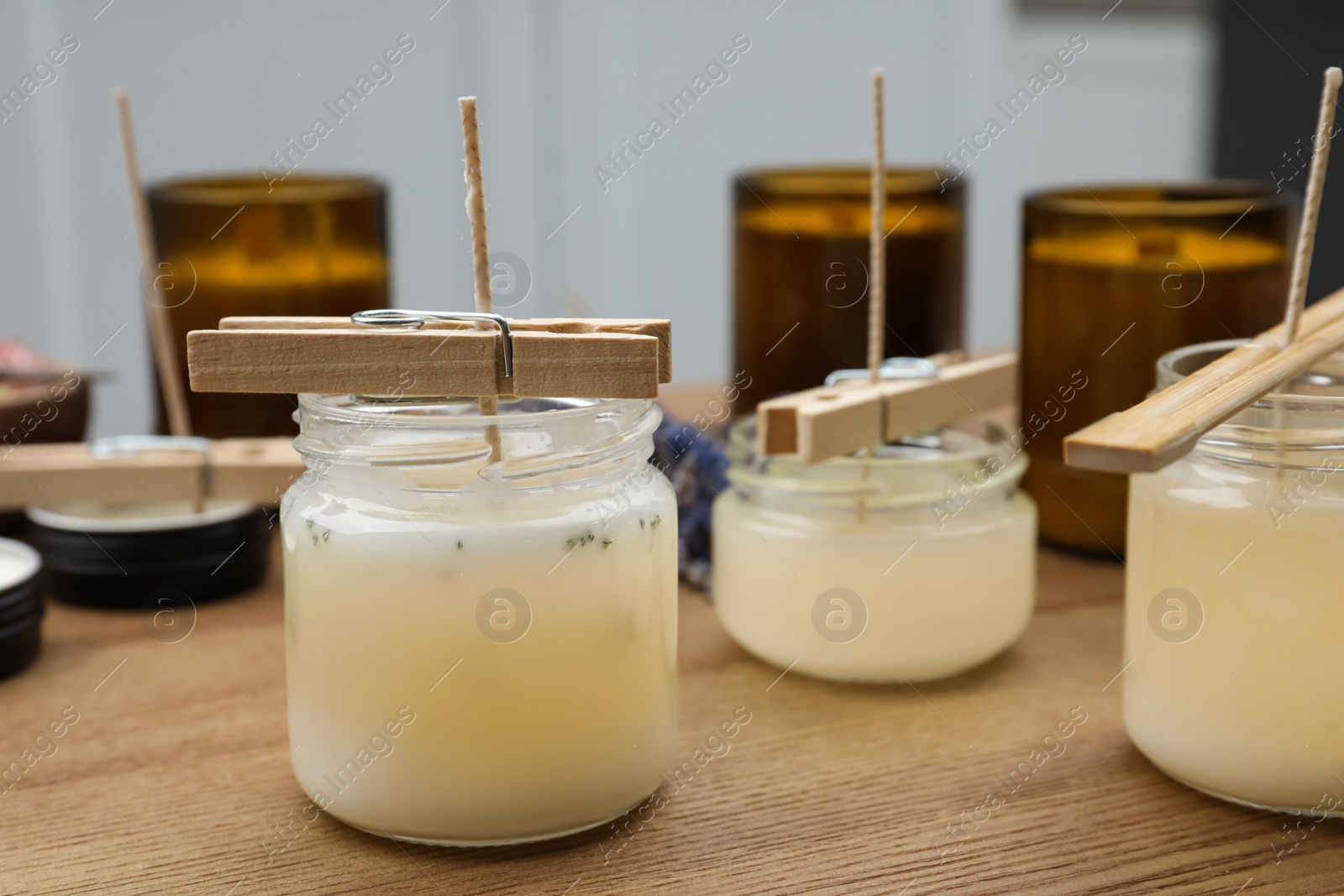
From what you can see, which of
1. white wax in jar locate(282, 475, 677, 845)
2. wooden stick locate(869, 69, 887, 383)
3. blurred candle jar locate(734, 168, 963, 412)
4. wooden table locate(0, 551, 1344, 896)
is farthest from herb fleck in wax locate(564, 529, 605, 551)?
blurred candle jar locate(734, 168, 963, 412)

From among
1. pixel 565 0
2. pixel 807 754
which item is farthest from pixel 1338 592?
pixel 565 0

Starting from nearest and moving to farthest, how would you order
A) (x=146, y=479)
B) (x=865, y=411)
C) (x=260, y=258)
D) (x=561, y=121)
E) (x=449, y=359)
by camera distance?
(x=449, y=359) < (x=865, y=411) < (x=146, y=479) < (x=260, y=258) < (x=561, y=121)

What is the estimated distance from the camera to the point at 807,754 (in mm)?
649

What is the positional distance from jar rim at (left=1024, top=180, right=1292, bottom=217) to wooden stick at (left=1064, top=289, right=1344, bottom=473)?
195mm

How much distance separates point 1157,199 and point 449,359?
0.63m

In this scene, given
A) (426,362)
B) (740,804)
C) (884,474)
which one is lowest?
(740,804)

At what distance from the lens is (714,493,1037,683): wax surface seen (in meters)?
0.72

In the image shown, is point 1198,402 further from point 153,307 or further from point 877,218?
point 153,307

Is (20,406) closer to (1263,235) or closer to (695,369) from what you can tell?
(1263,235)

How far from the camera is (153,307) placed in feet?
2.89

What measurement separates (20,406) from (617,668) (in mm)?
560

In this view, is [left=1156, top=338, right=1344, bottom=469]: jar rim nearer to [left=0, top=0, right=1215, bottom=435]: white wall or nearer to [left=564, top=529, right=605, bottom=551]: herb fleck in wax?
[left=564, top=529, right=605, bottom=551]: herb fleck in wax

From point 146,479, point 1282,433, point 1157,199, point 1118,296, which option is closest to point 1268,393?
point 1282,433

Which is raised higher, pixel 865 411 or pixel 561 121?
pixel 561 121
